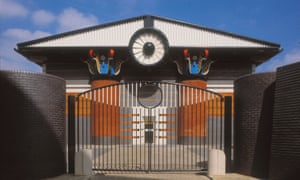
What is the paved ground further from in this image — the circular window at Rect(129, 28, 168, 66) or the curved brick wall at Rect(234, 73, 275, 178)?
the circular window at Rect(129, 28, 168, 66)

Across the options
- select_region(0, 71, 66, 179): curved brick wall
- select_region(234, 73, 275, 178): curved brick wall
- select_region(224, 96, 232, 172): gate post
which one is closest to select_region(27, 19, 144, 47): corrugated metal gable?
select_region(0, 71, 66, 179): curved brick wall

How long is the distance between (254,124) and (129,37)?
35.8 ft

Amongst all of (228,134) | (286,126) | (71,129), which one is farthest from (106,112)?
(286,126)

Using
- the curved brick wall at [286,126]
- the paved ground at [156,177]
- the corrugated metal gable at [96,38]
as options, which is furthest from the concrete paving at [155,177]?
the corrugated metal gable at [96,38]

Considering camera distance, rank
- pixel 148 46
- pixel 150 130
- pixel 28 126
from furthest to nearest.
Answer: pixel 148 46, pixel 150 130, pixel 28 126

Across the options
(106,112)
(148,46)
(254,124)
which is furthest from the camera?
(148,46)

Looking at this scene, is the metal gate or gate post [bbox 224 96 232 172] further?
the metal gate

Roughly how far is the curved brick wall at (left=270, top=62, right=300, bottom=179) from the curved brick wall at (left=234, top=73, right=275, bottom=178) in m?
0.35

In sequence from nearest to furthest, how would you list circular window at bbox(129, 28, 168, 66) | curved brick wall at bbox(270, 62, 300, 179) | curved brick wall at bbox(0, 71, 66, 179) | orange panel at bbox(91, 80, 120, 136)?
curved brick wall at bbox(270, 62, 300, 179)
curved brick wall at bbox(0, 71, 66, 179)
orange panel at bbox(91, 80, 120, 136)
circular window at bbox(129, 28, 168, 66)

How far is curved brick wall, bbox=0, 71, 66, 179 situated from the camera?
6500mm

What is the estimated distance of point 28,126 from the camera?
6723 mm

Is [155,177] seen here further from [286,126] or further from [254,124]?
[286,126]

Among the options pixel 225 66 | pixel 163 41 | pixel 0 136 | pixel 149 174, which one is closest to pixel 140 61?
pixel 163 41

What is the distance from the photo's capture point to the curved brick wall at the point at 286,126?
617 centimetres
